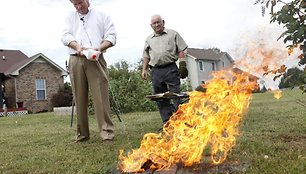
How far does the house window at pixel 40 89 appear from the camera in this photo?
3041 cm

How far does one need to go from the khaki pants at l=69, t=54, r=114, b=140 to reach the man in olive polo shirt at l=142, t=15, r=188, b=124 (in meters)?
1.15

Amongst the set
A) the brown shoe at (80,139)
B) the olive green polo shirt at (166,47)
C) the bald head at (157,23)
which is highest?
the bald head at (157,23)

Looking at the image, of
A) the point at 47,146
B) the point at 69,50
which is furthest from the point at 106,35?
the point at 47,146

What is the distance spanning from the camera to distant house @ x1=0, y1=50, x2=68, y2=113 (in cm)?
2934

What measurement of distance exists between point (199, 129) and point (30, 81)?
27.9m

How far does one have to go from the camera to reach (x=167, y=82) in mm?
7031

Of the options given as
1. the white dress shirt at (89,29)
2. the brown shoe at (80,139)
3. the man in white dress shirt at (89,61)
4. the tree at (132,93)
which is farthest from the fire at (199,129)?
the tree at (132,93)

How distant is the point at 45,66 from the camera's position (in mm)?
31094

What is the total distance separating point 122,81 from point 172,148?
472 inches

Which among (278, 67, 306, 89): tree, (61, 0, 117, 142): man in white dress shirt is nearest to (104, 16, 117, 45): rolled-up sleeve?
(61, 0, 117, 142): man in white dress shirt

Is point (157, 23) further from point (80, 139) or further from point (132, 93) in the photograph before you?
point (132, 93)

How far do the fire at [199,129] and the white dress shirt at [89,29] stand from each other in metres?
2.09

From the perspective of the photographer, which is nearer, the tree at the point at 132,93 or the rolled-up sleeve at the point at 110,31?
the rolled-up sleeve at the point at 110,31

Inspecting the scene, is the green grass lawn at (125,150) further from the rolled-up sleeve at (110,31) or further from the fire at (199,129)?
the rolled-up sleeve at (110,31)
